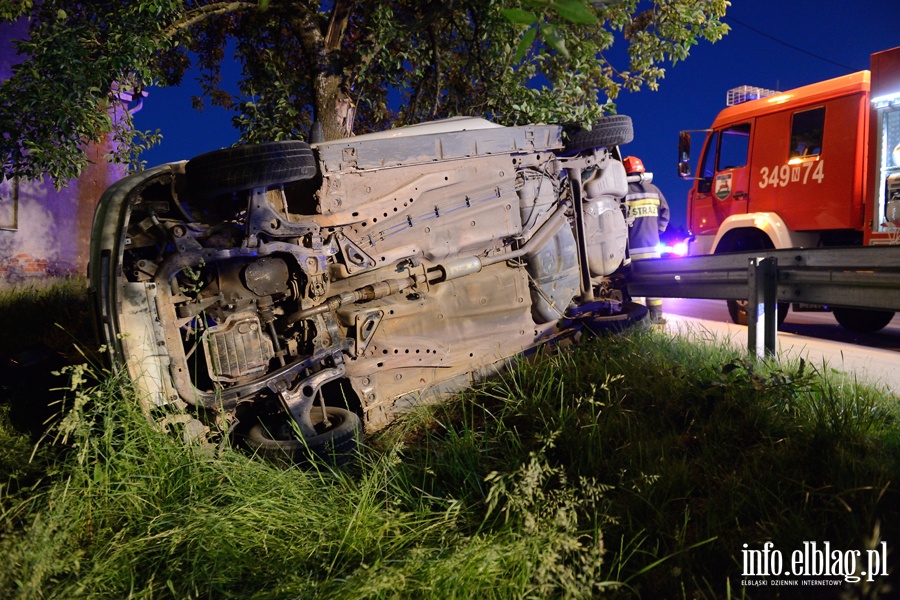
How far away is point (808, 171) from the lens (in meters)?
6.81

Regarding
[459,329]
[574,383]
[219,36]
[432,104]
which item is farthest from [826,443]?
[219,36]

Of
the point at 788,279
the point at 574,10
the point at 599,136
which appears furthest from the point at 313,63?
the point at 574,10

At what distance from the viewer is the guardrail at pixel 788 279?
349 cm

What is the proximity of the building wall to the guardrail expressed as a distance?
8974mm

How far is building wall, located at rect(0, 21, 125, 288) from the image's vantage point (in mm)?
9289

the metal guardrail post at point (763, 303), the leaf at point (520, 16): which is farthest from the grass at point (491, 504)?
the leaf at point (520, 16)

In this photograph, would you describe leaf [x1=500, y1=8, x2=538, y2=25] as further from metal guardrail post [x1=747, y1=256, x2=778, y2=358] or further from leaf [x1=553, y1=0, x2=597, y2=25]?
metal guardrail post [x1=747, y1=256, x2=778, y2=358]

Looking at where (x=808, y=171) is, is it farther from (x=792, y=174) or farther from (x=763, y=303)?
(x=763, y=303)

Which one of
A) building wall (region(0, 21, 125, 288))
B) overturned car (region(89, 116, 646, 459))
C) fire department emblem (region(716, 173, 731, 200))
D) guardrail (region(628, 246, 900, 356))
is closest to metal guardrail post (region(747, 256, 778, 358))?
guardrail (region(628, 246, 900, 356))

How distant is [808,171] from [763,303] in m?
3.61

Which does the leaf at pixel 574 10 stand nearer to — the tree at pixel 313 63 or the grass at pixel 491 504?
the grass at pixel 491 504

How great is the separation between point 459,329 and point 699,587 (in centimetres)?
250

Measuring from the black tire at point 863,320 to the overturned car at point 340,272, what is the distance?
363 cm

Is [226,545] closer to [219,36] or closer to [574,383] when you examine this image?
[574,383]
